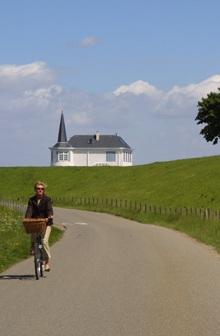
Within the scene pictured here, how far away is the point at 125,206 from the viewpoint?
63.1 metres

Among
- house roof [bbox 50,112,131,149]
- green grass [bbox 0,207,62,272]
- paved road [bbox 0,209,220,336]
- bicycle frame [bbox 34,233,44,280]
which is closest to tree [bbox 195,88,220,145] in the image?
green grass [bbox 0,207,62,272]

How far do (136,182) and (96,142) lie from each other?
67444mm

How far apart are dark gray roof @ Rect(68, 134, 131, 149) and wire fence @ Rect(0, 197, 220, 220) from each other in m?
75.1

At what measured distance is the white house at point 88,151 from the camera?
158 meters

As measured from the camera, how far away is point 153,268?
18000mm

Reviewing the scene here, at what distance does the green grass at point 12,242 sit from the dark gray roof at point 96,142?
126m

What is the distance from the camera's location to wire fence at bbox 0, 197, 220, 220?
44.6 meters

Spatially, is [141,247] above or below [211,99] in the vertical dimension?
below

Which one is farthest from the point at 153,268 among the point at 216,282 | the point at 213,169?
the point at 213,169

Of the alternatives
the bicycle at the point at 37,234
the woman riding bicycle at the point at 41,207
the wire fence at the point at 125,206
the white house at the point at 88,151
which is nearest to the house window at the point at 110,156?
the white house at the point at 88,151

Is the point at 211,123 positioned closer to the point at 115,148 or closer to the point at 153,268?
the point at 153,268

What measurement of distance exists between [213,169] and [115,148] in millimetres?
71677

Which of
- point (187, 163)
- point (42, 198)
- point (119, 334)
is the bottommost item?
point (119, 334)

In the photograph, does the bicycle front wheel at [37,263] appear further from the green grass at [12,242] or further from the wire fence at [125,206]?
the wire fence at [125,206]
